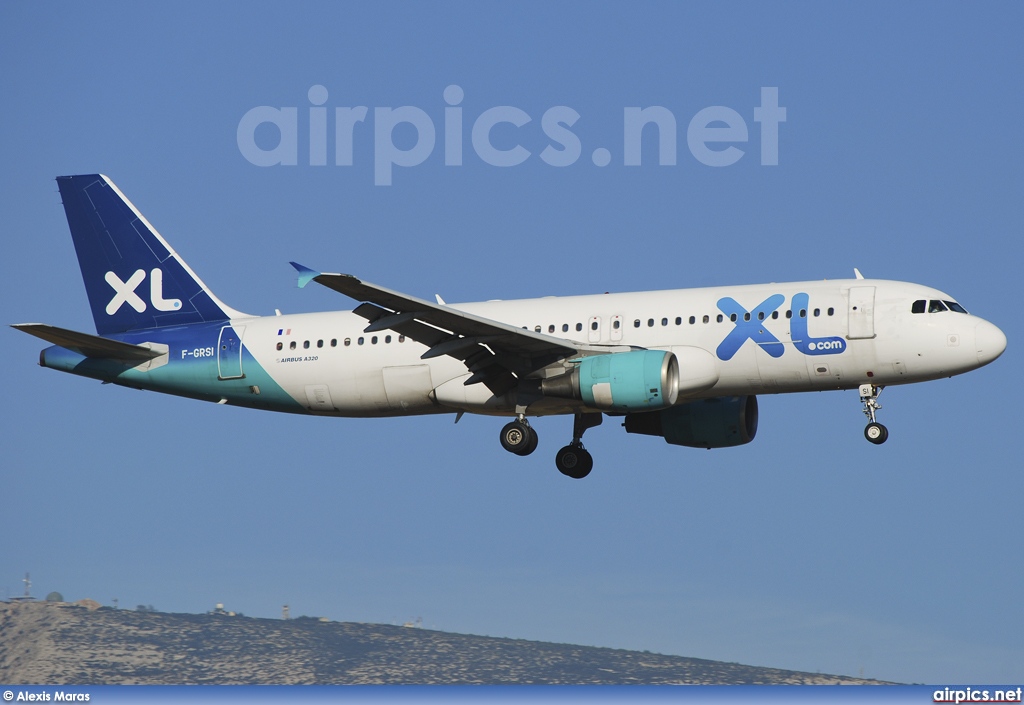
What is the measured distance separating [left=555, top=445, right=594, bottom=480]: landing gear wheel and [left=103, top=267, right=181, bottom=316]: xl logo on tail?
45.4 ft

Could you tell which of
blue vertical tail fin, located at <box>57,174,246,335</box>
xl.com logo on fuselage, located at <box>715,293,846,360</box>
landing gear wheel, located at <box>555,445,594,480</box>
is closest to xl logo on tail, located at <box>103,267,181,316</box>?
blue vertical tail fin, located at <box>57,174,246,335</box>

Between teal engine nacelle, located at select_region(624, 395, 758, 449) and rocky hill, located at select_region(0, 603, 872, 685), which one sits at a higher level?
teal engine nacelle, located at select_region(624, 395, 758, 449)

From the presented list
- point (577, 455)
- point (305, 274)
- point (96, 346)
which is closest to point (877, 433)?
point (577, 455)

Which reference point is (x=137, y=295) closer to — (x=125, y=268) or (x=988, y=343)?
(x=125, y=268)

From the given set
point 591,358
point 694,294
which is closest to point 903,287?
point 694,294

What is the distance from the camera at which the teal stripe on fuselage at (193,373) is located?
4506 centimetres

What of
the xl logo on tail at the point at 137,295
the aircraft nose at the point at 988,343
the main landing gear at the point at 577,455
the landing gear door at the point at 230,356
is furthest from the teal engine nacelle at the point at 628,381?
the xl logo on tail at the point at 137,295

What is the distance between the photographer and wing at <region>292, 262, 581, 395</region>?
3803 cm

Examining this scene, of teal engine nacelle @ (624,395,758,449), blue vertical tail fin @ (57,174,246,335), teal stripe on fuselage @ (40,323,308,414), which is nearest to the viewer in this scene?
teal stripe on fuselage @ (40,323,308,414)

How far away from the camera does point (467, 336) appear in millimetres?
40688

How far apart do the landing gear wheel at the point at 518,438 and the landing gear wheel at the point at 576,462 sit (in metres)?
2.79

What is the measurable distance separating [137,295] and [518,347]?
48.8 feet

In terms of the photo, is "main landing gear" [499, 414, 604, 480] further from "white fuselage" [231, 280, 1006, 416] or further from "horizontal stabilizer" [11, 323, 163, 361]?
"horizontal stabilizer" [11, 323, 163, 361]

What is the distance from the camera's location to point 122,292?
4844 centimetres
